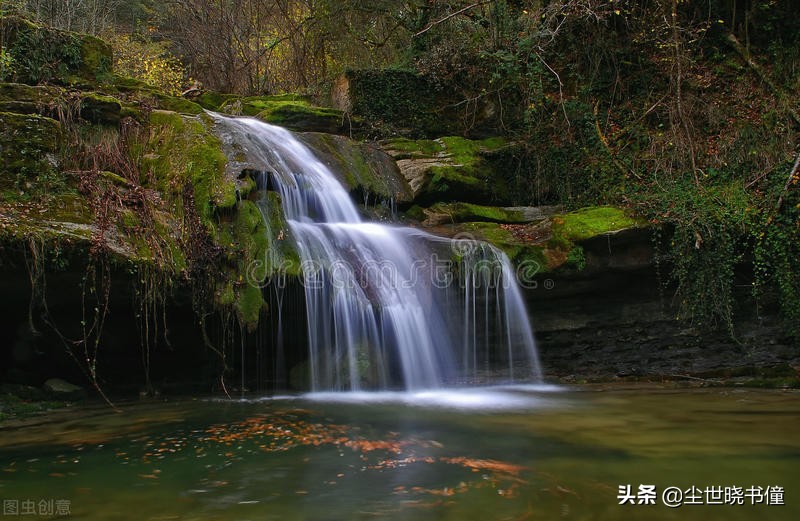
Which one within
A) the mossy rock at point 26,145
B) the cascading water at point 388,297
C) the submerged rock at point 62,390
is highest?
the mossy rock at point 26,145

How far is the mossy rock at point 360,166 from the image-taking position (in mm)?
9698

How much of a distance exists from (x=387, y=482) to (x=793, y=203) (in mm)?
7704

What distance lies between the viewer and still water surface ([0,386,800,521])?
10.7 ft

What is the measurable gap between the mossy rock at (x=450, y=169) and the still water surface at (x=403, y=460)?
4.79 meters

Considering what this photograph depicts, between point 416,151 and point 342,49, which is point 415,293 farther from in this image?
point 342,49

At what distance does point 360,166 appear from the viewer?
1005 centimetres

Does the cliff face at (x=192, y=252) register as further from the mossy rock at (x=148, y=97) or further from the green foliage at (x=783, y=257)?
the green foliage at (x=783, y=257)

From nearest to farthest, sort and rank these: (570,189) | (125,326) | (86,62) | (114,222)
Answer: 1. (114,222)
2. (125,326)
3. (86,62)
4. (570,189)

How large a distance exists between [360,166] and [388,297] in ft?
10.7

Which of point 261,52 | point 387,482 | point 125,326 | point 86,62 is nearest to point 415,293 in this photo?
point 125,326

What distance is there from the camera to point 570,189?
10672 millimetres

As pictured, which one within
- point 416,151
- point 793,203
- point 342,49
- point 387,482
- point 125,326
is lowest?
point 387,482

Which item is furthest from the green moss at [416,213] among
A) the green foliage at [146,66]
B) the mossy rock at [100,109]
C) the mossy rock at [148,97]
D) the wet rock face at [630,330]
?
the green foliage at [146,66]

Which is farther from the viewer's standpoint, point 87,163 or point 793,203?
point 793,203
